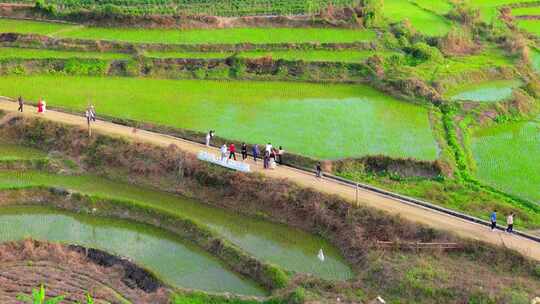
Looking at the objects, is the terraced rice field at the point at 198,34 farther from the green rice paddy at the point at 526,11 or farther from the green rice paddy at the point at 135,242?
the green rice paddy at the point at 135,242

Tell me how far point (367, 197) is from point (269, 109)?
29.2 ft

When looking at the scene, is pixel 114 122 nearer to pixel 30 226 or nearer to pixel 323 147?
pixel 30 226

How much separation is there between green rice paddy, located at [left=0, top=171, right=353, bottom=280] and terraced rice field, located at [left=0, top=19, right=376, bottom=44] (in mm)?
13305

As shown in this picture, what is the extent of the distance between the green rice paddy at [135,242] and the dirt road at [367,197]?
167 inches

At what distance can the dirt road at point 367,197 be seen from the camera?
2103cm

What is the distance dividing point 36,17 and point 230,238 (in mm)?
24423

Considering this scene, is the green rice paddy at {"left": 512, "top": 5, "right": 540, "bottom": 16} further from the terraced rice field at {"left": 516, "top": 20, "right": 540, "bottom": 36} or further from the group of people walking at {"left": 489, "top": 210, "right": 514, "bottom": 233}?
the group of people walking at {"left": 489, "top": 210, "right": 514, "bottom": 233}

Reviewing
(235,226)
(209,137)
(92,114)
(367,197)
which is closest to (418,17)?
(209,137)

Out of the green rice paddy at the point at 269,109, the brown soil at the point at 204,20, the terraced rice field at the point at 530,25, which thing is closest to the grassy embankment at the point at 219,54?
the green rice paddy at the point at 269,109

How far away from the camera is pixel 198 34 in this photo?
38.9 meters

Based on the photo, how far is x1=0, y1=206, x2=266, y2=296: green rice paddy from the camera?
2106 centimetres

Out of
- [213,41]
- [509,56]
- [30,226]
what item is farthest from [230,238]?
[509,56]

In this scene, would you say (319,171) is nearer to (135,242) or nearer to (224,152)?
(224,152)

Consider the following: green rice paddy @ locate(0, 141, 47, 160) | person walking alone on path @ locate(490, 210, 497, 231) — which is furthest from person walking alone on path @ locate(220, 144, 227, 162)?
person walking alone on path @ locate(490, 210, 497, 231)
